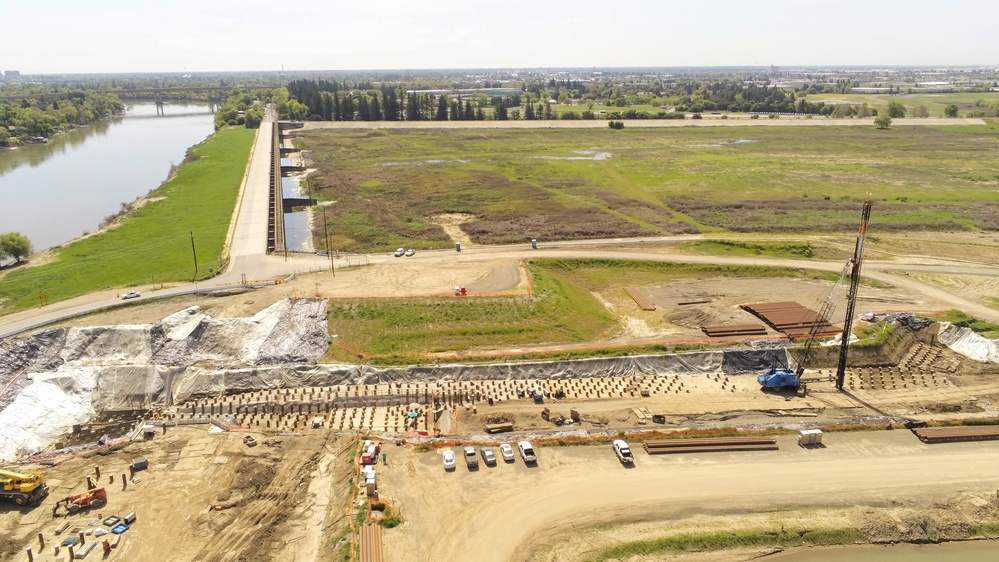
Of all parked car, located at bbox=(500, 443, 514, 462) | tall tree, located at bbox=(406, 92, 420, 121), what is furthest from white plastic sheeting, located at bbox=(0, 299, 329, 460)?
tall tree, located at bbox=(406, 92, 420, 121)

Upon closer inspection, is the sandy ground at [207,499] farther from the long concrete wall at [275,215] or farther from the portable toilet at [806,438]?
the long concrete wall at [275,215]

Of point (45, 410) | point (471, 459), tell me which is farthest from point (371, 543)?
point (45, 410)

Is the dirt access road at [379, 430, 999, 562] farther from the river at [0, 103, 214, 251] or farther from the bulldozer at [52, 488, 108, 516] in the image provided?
the river at [0, 103, 214, 251]

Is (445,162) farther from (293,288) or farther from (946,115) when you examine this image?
(946,115)

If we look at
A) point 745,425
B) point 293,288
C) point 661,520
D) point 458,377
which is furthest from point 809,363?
point 293,288

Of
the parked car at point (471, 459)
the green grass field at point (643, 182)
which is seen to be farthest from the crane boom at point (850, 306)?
the green grass field at point (643, 182)

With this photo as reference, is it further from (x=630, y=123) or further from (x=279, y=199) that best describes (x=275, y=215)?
(x=630, y=123)
